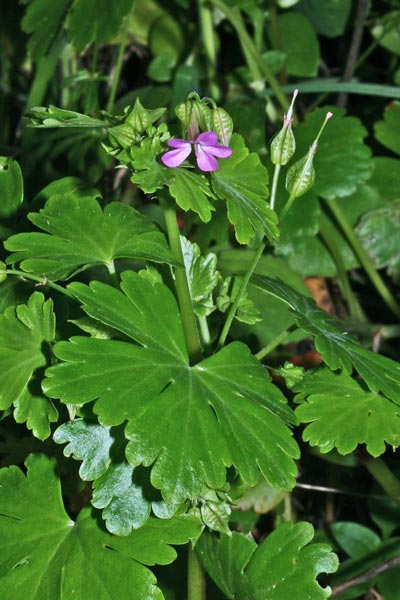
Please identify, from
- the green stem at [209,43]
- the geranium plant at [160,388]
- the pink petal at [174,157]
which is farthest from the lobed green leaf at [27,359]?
the green stem at [209,43]

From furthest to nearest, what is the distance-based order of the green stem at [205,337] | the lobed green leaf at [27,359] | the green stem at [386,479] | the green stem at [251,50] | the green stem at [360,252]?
1. the green stem at [360,252]
2. the green stem at [251,50]
3. the green stem at [386,479]
4. the green stem at [205,337]
5. the lobed green leaf at [27,359]

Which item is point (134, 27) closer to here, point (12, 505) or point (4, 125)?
point (4, 125)

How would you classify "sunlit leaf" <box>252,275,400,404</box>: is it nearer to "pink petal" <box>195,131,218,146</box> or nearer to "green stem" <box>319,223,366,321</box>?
"pink petal" <box>195,131,218,146</box>

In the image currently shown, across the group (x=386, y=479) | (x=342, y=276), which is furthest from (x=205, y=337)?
(x=342, y=276)

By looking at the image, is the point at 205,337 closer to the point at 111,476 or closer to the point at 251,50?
the point at 111,476

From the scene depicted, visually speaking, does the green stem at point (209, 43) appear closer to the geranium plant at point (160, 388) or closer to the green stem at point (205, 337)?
the geranium plant at point (160, 388)

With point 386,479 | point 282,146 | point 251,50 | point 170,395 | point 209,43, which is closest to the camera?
point 170,395
